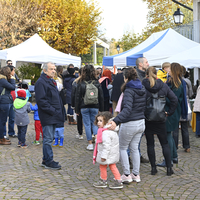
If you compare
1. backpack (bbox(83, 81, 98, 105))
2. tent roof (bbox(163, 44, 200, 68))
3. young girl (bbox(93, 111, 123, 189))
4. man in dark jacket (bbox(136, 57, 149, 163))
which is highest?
tent roof (bbox(163, 44, 200, 68))

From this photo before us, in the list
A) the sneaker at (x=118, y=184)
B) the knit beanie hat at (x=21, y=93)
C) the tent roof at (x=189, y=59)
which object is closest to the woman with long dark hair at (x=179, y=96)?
the sneaker at (x=118, y=184)

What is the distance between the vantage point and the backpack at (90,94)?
6.98 meters

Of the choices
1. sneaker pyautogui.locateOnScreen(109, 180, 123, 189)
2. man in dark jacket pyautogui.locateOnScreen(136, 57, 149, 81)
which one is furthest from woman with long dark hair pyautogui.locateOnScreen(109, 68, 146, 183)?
man in dark jacket pyautogui.locateOnScreen(136, 57, 149, 81)

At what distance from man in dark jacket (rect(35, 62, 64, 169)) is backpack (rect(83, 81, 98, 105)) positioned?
4.27 feet

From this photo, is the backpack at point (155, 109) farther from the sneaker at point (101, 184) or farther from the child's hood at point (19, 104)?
the child's hood at point (19, 104)

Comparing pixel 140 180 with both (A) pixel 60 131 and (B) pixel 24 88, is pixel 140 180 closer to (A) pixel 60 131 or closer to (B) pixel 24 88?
(A) pixel 60 131

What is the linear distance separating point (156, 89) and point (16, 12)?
2208 cm

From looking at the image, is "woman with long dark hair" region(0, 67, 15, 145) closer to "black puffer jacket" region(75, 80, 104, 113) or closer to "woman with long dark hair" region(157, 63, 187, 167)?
"black puffer jacket" region(75, 80, 104, 113)

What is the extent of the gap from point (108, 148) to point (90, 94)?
8.85ft

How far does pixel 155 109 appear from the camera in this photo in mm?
5062

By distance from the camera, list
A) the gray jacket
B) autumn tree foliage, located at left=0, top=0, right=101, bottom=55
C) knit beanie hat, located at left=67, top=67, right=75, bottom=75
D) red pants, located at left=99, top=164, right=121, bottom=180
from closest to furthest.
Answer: red pants, located at left=99, top=164, right=121, bottom=180 → the gray jacket → knit beanie hat, located at left=67, top=67, right=75, bottom=75 → autumn tree foliage, located at left=0, top=0, right=101, bottom=55

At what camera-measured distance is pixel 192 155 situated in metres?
6.72

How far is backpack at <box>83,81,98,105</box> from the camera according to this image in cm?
698

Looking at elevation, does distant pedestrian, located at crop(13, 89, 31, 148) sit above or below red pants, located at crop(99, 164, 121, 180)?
above
